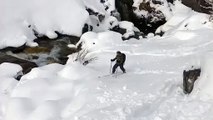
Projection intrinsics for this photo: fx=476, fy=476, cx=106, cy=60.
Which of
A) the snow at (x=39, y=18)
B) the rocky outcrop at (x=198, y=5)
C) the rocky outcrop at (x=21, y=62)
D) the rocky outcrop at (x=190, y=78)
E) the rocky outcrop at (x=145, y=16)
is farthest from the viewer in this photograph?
the rocky outcrop at (x=145, y=16)

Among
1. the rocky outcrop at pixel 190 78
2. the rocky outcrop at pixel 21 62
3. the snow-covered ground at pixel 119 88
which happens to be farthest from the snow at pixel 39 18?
the rocky outcrop at pixel 190 78

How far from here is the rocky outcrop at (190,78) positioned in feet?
41.7

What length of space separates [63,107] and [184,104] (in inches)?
133

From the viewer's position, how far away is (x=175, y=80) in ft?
45.9

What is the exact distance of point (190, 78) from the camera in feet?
41.9

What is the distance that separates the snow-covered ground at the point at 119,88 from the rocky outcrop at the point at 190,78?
0.19m

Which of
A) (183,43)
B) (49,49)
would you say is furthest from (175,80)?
(49,49)

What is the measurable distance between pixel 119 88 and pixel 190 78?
7.33ft

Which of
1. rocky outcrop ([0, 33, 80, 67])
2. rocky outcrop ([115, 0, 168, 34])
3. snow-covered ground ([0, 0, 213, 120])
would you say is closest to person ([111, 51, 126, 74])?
snow-covered ground ([0, 0, 213, 120])

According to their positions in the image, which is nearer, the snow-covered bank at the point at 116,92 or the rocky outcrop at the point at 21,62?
the snow-covered bank at the point at 116,92

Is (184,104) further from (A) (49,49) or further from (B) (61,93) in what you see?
(A) (49,49)

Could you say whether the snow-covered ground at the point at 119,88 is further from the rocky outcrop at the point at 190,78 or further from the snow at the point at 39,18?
the snow at the point at 39,18

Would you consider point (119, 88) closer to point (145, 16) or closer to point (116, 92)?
point (116, 92)

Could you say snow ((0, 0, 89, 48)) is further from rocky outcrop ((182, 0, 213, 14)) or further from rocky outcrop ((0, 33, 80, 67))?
rocky outcrop ((182, 0, 213, 14))
